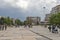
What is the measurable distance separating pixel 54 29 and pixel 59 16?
3483 inches

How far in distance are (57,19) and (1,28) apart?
200ft

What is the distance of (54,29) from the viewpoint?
45.4 meters

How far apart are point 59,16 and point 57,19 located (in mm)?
2399

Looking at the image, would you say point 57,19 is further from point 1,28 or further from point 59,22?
point 1,28

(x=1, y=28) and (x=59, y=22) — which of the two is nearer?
(x=1, y=28)

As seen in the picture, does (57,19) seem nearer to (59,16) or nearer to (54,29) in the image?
(59,16)

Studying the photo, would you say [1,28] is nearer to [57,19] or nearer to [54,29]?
[54,29]

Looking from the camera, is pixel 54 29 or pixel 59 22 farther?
pixel 59 22

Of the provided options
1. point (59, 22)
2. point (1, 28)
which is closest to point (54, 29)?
point (1, 28)

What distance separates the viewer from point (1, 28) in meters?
76.5

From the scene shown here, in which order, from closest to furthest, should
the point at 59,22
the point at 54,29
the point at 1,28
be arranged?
the point at 54,29
the point at 1,28
the point at 59,22

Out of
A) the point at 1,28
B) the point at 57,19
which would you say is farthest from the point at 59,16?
the point at 1,28

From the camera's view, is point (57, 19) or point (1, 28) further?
point (57, 19)

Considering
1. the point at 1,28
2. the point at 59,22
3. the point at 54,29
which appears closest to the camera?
the point at 54,29
